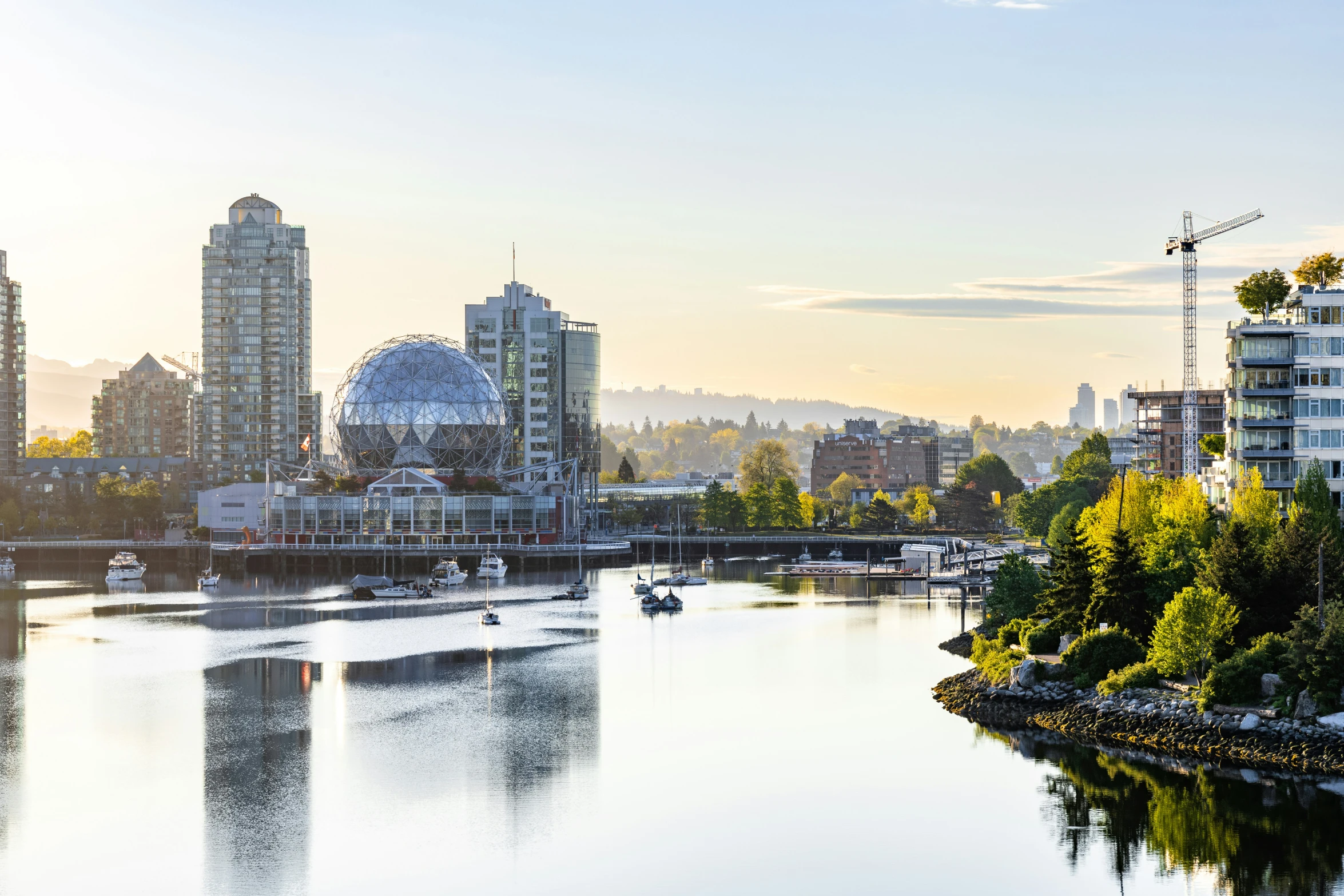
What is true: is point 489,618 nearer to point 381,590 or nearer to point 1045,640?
point 381,590

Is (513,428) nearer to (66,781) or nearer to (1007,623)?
(1007,623)

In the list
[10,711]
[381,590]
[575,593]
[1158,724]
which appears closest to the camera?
[1158,724]

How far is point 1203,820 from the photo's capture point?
45156 mm

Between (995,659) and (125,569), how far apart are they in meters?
98.7

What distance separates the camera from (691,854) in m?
42.6

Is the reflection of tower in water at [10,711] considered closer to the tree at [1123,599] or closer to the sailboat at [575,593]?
the sailboat at [575,593]

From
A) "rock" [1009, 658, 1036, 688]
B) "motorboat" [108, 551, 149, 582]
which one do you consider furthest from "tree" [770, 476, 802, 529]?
"rock" [1009, 658, 1036, 688]

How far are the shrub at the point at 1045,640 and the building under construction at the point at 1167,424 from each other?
81.0 meters

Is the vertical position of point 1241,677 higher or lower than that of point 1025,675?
higher

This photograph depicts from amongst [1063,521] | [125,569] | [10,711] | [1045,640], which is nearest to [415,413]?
[125,569]

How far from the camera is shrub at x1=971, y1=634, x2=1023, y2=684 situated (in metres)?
65.3

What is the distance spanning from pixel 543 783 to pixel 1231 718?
2559cm

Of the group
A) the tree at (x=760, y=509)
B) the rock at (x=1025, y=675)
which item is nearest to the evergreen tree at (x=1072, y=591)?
the rock at (x=1025, y=675)

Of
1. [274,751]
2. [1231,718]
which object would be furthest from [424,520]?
[1231,718]
